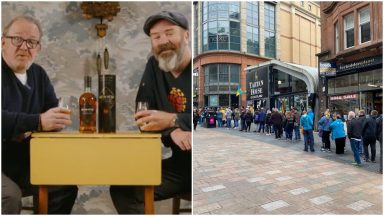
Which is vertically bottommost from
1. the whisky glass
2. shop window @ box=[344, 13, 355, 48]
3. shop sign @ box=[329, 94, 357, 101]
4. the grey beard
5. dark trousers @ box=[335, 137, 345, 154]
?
dark trousers @ box=[335, 137, 345, 154]

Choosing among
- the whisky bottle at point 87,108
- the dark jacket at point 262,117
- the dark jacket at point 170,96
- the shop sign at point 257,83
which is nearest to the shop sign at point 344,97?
the dark jacket at point 262,117

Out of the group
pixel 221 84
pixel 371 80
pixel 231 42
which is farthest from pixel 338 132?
pixel 231 42

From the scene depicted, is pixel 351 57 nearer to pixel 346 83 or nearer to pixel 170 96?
pixel 346 83

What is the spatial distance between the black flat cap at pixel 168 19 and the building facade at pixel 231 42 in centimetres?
2956

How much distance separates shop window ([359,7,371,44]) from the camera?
14.2 metres

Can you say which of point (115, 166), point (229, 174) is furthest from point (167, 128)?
point (229, 174)

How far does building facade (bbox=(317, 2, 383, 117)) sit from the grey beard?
12.7 m

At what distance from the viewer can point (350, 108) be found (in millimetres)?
15094

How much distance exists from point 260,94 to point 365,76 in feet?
29.5

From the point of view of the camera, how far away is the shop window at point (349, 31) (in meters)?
15.2

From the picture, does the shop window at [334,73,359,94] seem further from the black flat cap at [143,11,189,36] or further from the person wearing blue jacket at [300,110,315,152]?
the black flat cap at [143,11,189,36]

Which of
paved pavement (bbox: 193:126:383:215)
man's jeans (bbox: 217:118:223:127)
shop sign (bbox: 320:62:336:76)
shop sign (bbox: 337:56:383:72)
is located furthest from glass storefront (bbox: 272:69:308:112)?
paved pavement (bbox: 193:126:383:215)

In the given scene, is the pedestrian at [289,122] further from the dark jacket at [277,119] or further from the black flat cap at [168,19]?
the black flat cap at [168,19]

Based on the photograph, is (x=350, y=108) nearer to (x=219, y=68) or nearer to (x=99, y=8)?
(x=99, y=8)
